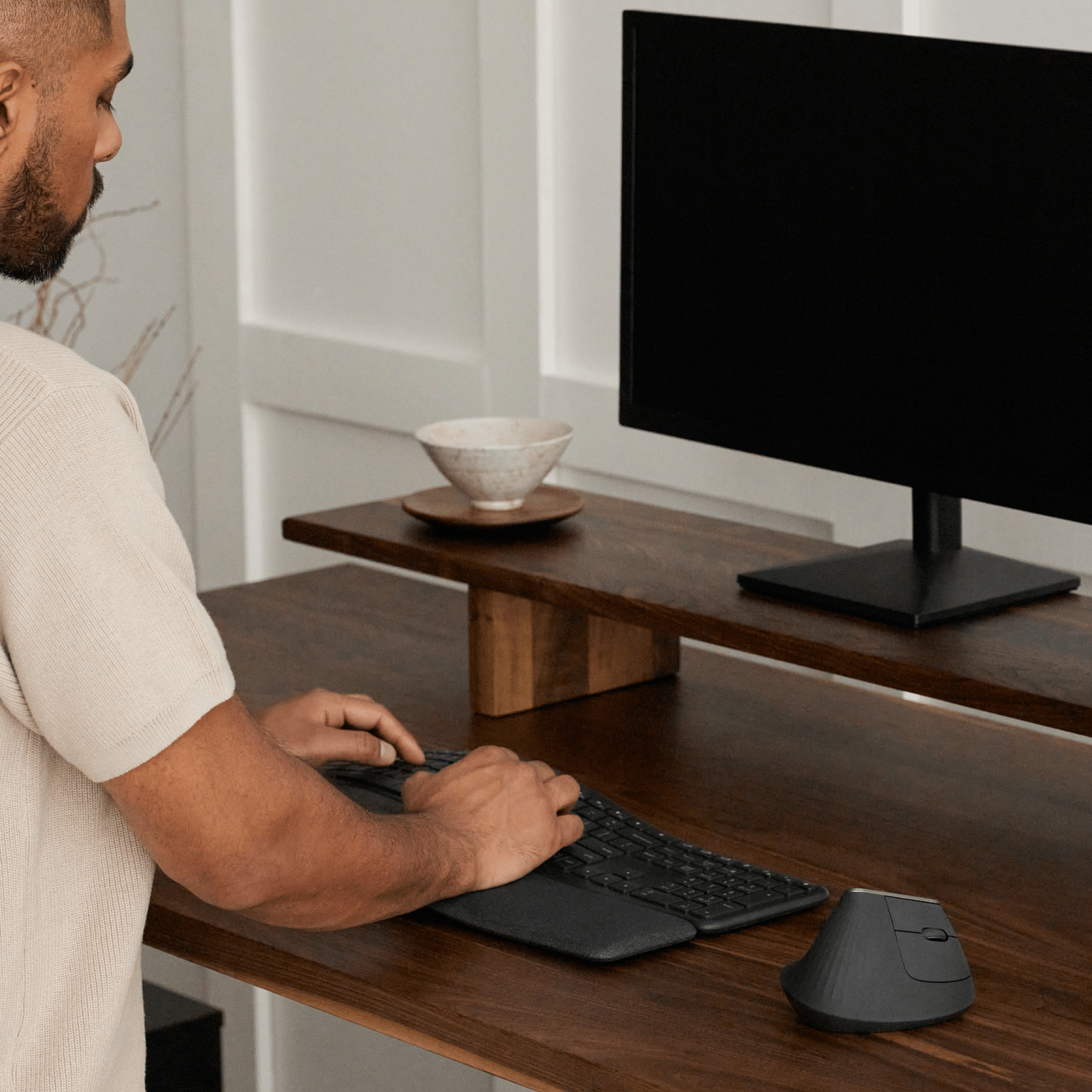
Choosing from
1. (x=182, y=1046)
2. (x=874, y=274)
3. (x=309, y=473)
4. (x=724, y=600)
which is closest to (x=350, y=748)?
(x=724, y=600)

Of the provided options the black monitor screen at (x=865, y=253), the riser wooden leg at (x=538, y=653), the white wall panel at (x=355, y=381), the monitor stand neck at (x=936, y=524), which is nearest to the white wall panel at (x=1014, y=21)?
the black monitor screen at (x=865, y=253)

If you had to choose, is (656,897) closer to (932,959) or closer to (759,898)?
(759,898)

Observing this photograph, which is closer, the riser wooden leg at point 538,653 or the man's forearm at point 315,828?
the man's forearm at point 315,828

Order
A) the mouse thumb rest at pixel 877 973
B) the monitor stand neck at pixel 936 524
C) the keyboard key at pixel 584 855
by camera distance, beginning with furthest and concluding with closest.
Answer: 1. the monitor stand neck at pixel 936 524
2. the keyboard key at pixel 584 855
3. the mouse thumb rest at pixel 877 973

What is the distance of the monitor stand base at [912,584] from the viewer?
1527 millimetres

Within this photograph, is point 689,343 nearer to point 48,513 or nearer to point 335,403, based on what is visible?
point 48,513

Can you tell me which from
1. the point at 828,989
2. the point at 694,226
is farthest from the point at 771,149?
the point at 828,989

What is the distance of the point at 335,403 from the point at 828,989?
6.29 feet

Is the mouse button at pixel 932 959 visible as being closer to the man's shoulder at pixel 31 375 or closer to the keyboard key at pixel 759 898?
the keyboard key at pixel 759 898

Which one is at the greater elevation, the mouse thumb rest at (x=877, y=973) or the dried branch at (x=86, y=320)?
the dried branch at (x=86, y=320)

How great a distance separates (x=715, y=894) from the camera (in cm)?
131

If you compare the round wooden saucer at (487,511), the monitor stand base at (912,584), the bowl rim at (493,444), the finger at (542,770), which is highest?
the bowl rim at (493,444)

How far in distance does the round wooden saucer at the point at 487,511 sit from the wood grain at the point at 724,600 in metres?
0.02

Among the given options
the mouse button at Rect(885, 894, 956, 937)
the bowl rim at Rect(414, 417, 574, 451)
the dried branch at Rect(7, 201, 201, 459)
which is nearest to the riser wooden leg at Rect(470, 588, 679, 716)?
the bowl rim at Rect(414, 417, 574, 451)
